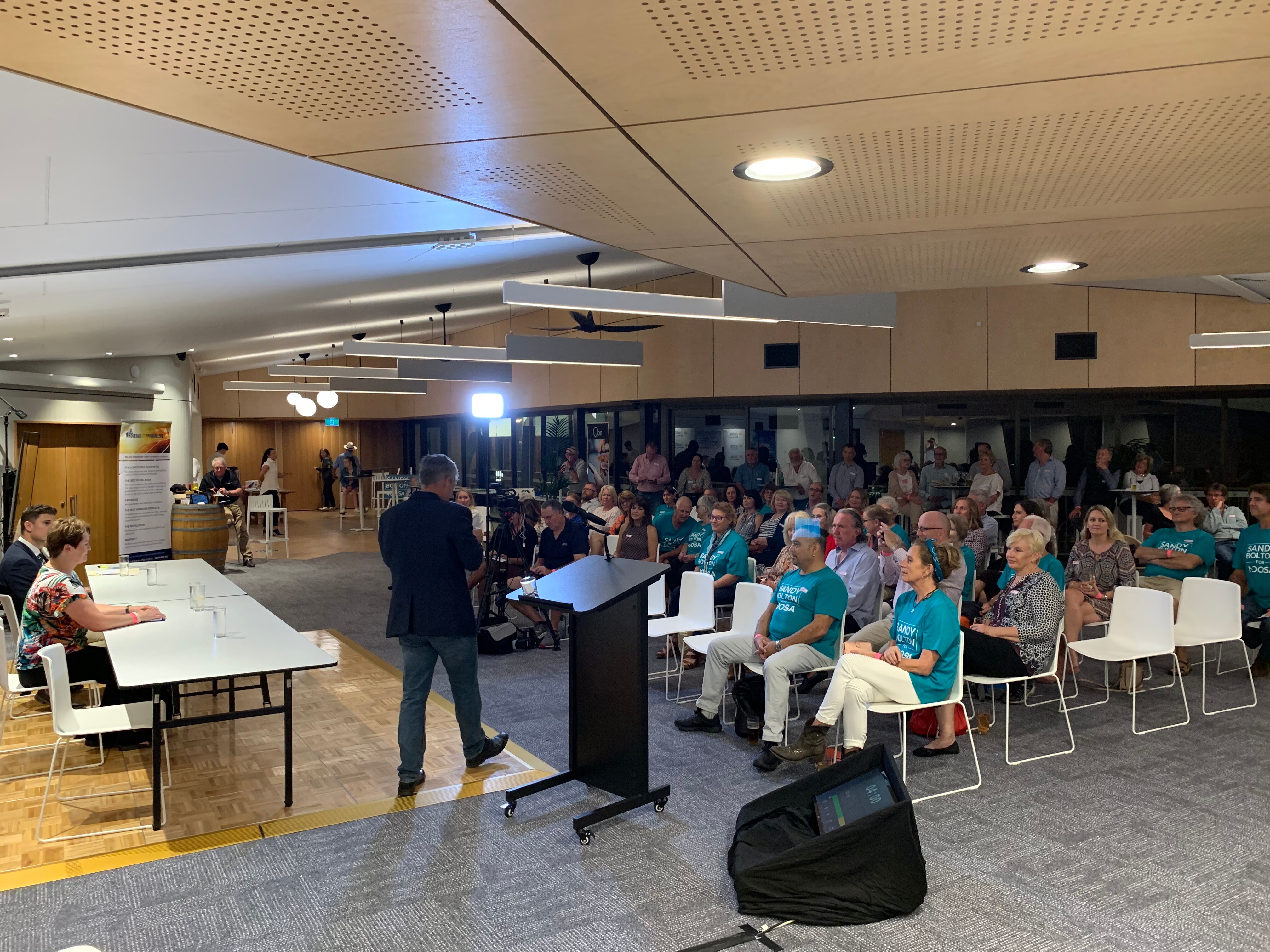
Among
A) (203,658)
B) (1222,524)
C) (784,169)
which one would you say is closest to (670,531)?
(1222,524)

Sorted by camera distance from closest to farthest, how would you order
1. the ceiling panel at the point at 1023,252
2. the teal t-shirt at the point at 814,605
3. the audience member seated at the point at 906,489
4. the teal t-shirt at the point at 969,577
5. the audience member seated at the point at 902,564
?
the ceiling panel at the point at 1023,252, the teal t-shirt at the point at 814,605, the audience member seated at the point at 902,564, the teal t-shirt at the point at 969,577, the audience member seated at the point at 906,489

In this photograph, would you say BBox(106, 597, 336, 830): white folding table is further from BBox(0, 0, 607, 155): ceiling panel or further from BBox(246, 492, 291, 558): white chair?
BBox(246, 492, 291, 558): white chair

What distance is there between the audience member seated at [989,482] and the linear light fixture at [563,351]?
14.3 ft

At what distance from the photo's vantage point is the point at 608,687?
4.31 m

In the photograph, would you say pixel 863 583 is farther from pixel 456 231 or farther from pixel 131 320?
pixel 131 320

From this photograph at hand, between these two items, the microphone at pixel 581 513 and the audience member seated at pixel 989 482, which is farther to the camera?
the audience member seated at pixel 989 482

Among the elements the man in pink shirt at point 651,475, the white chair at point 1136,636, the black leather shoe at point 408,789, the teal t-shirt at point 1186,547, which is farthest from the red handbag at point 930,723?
the man in pink shirt at point 651,475

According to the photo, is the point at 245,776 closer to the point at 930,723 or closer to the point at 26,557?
the point at 26,557

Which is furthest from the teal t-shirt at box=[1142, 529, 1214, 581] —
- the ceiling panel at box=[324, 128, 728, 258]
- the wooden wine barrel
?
the wooden wine barrel

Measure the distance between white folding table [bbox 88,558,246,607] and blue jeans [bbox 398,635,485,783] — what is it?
6.99 feet

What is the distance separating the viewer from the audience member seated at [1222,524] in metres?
8.15

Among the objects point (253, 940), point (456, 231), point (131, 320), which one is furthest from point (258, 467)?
point (253, 940)

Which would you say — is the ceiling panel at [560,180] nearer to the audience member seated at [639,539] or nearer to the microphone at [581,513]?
the audience member seated at [639,539]

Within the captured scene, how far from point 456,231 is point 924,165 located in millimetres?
4896
